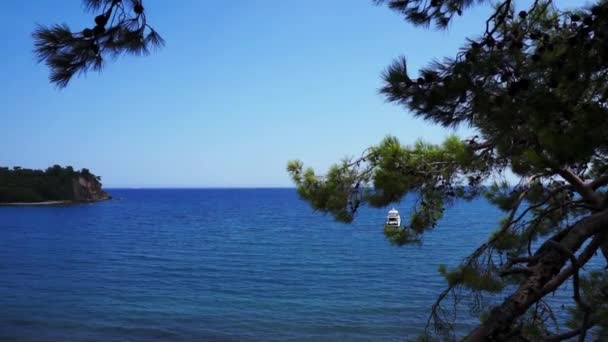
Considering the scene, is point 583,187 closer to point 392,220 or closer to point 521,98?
point 521,98

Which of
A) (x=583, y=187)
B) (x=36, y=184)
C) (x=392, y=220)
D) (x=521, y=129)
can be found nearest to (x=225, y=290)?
(x=392, y=220)

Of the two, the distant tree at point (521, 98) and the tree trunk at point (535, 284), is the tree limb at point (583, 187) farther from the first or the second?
the tree trunk at point (535, 284)

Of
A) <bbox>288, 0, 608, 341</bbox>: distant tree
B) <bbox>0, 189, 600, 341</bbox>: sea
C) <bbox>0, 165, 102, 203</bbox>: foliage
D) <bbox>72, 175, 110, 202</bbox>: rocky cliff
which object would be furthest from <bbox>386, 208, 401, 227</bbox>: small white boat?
<bbox>72, 175, 110, 202</bbox>: rocky cliff

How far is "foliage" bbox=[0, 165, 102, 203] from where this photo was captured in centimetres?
8944

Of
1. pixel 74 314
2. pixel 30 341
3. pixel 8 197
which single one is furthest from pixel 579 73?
pixel 8 197

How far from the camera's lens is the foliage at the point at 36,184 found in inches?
3521

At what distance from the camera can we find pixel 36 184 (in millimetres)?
91562

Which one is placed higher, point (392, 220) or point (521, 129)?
point (521, 129)

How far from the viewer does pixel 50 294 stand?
15.9 meters

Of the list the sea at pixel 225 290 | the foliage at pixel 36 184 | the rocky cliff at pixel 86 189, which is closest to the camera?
the sea at pixel 225 290

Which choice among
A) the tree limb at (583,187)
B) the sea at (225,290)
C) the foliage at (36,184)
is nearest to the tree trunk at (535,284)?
the tree limb at (583,187)

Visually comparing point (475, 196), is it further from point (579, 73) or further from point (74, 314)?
point (74, 314)

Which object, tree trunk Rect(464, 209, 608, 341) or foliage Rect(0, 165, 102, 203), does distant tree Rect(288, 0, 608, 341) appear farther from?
foliage Rect(0, 165, 102, 203)

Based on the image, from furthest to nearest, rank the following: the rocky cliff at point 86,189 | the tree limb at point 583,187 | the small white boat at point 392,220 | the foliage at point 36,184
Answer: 1. the rocky cliff at point 86,189
2. the foliage at point 36,184
3. the small white boat at point 392,220
4. the tree limb at point 583,187
